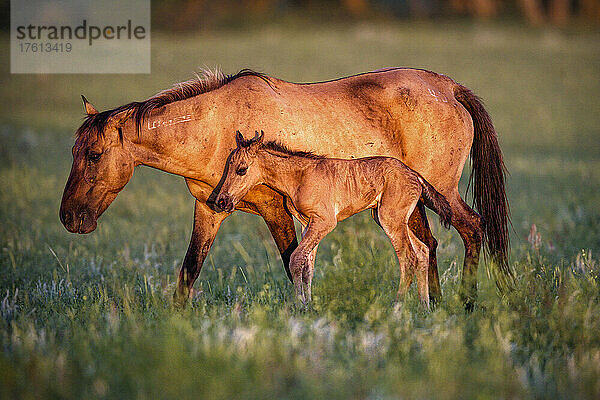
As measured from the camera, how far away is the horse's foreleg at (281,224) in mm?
6746

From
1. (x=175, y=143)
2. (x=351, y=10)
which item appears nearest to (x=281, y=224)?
(x=175, y=143)

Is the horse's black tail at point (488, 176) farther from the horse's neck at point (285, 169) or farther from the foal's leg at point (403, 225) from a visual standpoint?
the horse's neck at point (285, 169)

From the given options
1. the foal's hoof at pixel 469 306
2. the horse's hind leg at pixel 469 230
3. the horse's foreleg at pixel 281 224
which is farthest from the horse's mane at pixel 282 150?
the foal's hoof at pixel 469 306

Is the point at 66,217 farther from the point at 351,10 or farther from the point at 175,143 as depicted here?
the point at 351,10

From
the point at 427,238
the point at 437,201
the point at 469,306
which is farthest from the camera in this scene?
the point at 427,238

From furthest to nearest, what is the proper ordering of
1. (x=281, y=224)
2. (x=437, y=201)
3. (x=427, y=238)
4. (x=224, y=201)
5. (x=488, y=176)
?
(x=488, y=176)
(x=427, y=238)
(x=281, y=224)
(x=437, y=201)
(x=224, y=201)

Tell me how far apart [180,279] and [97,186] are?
1.15 metres

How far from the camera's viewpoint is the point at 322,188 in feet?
20.0

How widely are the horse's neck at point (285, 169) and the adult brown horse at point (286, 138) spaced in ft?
1.11

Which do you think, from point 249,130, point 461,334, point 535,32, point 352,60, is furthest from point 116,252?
point 535,32

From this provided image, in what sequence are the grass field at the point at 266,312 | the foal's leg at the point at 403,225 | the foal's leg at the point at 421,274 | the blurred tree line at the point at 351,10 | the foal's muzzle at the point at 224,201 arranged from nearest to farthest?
the grass field at the point at 266,312 → the foal's muzzle at the point at 224,201 → the foal's leg at the point at 403,225 → the foal's leg at the point at 421,274 → the blurred tree line at the point at 351,10

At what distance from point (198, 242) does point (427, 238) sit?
6.86 feet

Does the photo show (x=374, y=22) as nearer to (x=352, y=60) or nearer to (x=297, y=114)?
(x=352, y=60)

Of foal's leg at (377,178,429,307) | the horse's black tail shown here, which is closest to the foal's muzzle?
foal's leg at (377,178,429,307)
